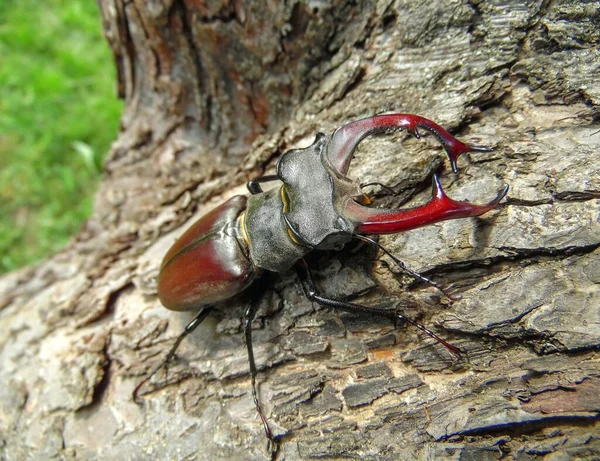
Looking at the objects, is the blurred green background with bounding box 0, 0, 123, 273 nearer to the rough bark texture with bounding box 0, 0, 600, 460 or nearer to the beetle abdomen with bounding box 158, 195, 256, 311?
the rough bark texture with bounding box 0, 0, 600, 460

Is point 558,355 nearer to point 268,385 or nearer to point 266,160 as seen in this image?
point 268,385

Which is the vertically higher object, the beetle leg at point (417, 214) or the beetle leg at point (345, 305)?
the beetle leg at point (417, 214)

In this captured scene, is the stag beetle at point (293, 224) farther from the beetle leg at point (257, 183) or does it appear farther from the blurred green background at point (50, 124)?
the blurred green background at point (50, 124)

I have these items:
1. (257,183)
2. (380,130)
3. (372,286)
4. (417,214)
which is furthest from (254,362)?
(380,130)

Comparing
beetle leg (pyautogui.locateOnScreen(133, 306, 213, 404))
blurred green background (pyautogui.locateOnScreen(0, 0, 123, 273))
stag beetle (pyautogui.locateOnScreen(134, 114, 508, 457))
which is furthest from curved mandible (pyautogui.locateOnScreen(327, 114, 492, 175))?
blurred green background (pyautogui.locateOnScreen(0, 0, 123, 273))

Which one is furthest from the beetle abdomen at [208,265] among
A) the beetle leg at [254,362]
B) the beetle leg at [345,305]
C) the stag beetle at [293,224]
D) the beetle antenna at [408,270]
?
the beetle antenna at [408,270]

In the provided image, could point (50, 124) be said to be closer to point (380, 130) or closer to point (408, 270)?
point (380, 130)
